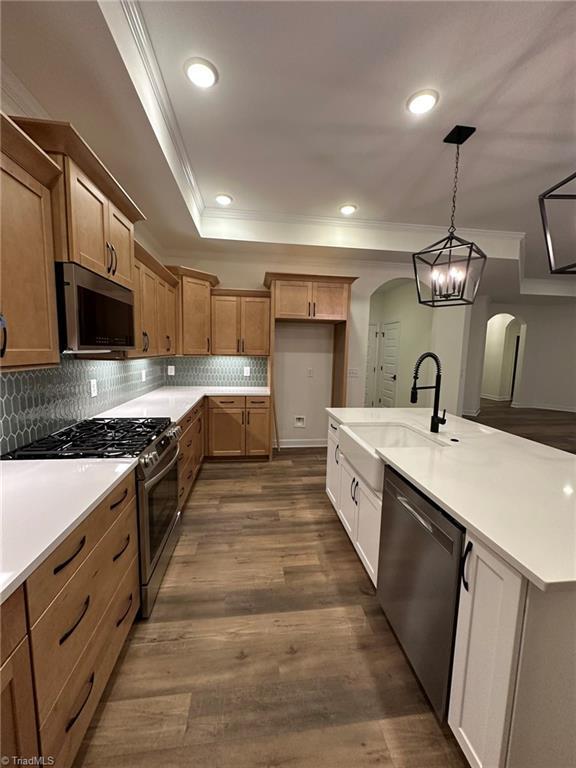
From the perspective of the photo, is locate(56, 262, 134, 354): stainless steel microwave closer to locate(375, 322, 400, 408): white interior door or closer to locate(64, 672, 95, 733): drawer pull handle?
locate(64, 672, 95, 733): drawer pull handle

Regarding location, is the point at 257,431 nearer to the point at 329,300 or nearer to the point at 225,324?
the point at 225,324

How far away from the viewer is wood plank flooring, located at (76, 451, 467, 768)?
3.92ft

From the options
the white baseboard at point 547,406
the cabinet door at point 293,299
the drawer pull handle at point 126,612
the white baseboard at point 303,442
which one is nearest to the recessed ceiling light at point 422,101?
the cabinet door at point 293,299

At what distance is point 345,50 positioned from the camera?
163 centimetres

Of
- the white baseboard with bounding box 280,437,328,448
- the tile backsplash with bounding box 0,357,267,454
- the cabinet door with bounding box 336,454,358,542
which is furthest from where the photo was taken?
the white baseboard with bounding box 280,437,328,448

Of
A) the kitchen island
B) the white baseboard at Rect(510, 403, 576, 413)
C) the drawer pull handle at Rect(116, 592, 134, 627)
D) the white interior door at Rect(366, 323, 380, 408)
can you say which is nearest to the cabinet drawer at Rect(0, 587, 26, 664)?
the drawer pull handle at Rect(116, 592, 134, 627)

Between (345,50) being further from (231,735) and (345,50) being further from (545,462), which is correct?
(231,735)

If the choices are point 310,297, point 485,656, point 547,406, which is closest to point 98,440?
point 485,656

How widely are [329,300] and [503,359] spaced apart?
7995 mm

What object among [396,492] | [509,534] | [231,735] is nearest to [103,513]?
[231,735]

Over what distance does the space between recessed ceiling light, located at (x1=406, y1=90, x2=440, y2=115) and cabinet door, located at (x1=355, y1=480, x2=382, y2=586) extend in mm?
2464

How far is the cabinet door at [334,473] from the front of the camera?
2663mm

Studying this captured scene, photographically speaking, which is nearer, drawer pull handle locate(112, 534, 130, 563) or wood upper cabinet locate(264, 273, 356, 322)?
drawer pull handle locate(112, 534, 130, 563)

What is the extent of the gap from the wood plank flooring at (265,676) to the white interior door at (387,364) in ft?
14.9
